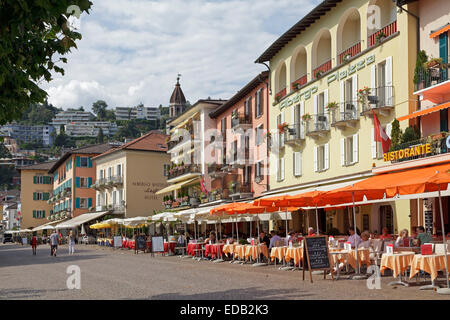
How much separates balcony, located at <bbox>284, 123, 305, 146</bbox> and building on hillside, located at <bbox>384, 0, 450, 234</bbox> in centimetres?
1059

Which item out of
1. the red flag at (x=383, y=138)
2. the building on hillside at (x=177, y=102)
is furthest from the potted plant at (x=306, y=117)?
the building on hillside at (x=177, y=102)

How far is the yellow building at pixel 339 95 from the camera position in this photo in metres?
27.8

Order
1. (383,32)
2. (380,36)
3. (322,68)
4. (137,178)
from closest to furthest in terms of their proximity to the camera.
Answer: (380,36) → (383,32) → (322,68) → (137,178)

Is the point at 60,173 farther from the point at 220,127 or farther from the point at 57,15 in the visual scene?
the point at 57,15

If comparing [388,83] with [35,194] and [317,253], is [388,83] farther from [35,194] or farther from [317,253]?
[35,194]

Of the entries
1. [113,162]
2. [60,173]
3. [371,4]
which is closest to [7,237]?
[60,173]

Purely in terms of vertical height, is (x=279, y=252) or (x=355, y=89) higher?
(x=355, y=89)

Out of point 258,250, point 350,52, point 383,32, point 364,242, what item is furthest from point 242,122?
point 364,242

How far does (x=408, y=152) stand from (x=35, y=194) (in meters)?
99.9

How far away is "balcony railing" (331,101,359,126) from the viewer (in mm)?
30984

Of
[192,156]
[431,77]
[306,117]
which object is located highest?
[192,156]

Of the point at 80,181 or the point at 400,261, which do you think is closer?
the point at 400,261

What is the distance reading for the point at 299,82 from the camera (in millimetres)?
38812

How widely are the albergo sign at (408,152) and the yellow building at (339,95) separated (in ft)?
4.50
